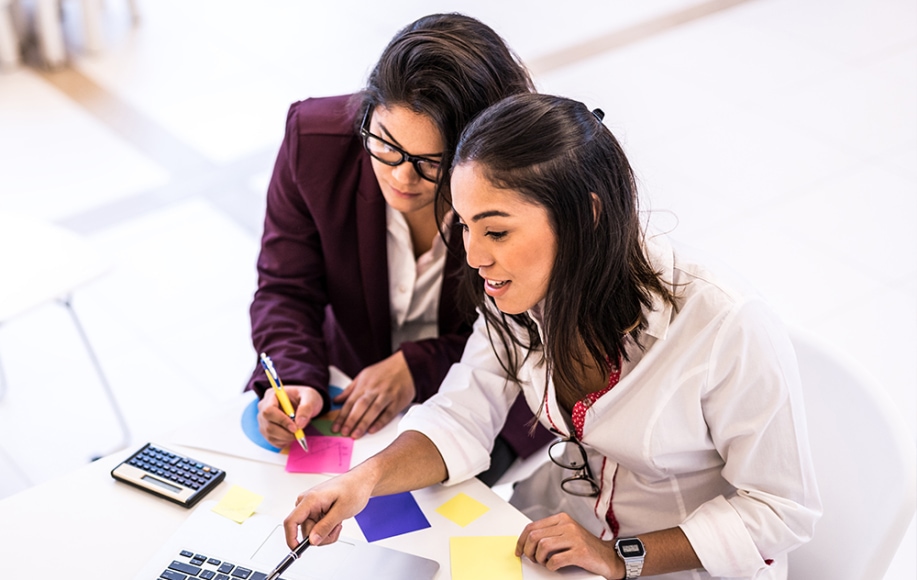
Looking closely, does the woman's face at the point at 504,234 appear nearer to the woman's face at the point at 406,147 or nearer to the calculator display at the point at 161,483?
the woman's face at the point at 406,147

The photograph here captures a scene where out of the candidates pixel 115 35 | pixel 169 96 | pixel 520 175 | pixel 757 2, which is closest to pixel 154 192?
pixel 169 96

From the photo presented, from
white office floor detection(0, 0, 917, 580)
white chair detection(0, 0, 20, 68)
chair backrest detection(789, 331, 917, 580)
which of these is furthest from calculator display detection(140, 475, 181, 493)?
white chair detection(0, 0, 20, 68)

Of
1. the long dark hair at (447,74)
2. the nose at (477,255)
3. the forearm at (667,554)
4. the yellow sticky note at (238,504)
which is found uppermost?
the long dark hair at (447,74)

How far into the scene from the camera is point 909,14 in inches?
212

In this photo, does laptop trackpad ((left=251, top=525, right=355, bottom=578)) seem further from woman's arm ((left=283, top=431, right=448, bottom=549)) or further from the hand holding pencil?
the hand holding pencil

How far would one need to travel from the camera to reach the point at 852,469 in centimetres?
157

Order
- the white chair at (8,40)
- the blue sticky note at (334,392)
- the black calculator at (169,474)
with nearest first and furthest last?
the black calculator at (169,474)
the blue sticky note at (334,392)
the white chair at (8,40)

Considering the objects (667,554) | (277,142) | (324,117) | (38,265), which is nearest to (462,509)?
(667,554)

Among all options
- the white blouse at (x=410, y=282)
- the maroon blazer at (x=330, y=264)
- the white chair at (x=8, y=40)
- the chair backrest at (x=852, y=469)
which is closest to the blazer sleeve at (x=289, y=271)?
the maroon blazer at (x=330, y=264)

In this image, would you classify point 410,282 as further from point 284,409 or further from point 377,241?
point 284,409

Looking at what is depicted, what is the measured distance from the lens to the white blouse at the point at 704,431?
4.69 ft

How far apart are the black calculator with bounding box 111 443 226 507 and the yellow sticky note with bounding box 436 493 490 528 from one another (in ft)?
1.23

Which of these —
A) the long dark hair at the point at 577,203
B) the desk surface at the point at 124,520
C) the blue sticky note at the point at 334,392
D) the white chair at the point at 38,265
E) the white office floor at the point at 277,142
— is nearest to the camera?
the long dark hair at the point at 577,203

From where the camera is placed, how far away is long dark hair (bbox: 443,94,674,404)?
136 cm
